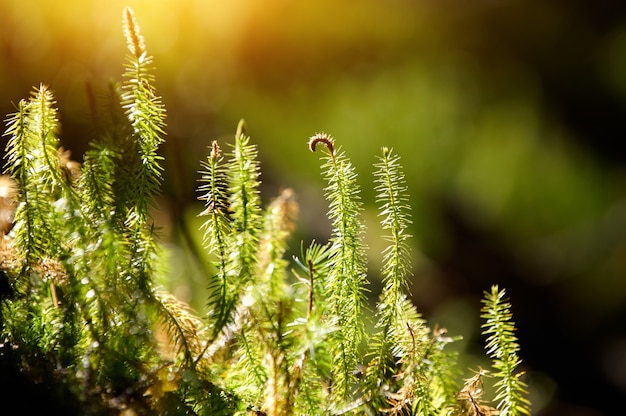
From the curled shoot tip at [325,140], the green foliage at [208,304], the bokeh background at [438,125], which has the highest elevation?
the bokeh background at [438,125]

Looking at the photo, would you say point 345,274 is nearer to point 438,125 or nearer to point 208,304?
point 208,304

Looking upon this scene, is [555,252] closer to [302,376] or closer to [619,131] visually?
[619,131]

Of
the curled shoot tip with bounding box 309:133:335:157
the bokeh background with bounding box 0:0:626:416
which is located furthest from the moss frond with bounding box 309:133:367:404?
the bokeh background with bounding box 0:0:626:416

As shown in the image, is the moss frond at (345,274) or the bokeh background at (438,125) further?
the bokeh background at (438,125)

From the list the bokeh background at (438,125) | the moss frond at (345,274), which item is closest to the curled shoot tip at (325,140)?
the moss frond at (345,274)

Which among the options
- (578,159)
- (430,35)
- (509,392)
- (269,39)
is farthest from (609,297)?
(509,392)

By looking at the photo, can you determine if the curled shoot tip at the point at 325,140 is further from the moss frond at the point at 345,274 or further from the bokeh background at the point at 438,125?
the bokeh background at the point at 438,125

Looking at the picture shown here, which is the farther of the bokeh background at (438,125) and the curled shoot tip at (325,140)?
the bokeh background at (438,125)

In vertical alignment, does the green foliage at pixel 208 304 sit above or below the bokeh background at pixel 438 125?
below
